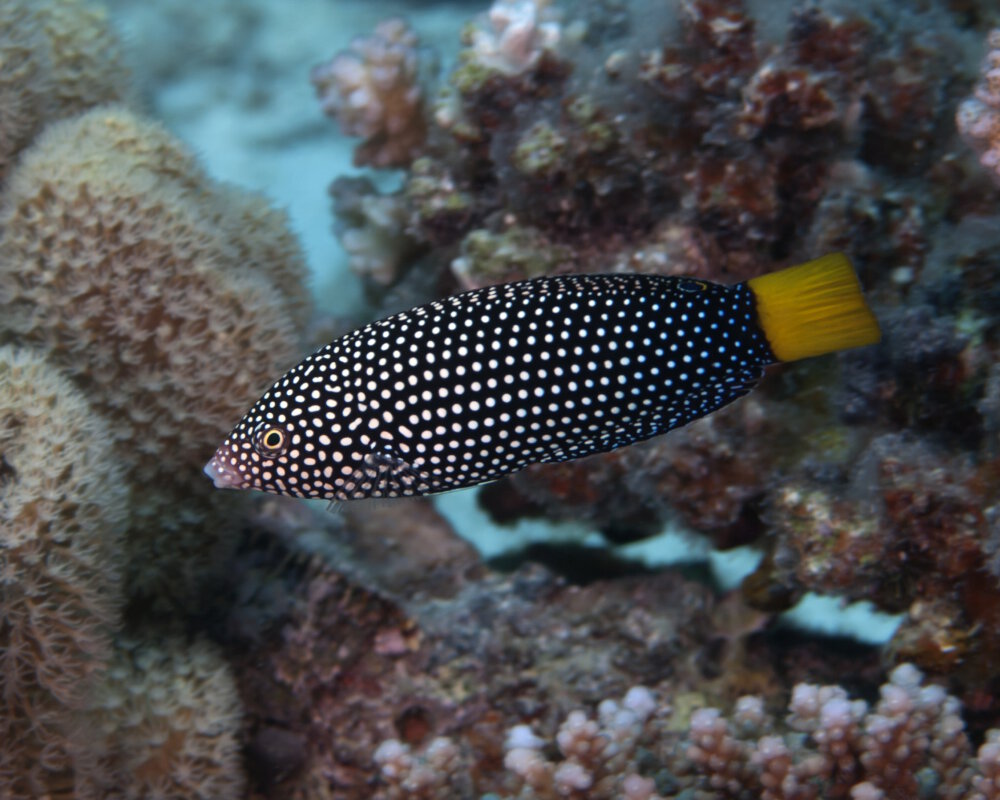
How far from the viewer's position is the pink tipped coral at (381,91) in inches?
306

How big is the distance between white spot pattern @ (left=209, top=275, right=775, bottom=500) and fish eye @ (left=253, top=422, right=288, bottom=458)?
0.01 meters

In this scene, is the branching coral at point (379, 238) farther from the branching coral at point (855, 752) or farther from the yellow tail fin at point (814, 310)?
the branching coral at point (855, 752)

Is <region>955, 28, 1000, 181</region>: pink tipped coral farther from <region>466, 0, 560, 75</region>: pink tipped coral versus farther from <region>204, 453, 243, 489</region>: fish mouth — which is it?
<region>204, 453, 243, 489</region>: fish mouth

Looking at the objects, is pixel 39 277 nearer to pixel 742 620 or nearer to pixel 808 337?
pixel 808 337

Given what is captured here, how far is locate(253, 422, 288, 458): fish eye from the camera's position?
355cm

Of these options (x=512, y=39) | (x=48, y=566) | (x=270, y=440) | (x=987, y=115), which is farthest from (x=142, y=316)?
(x=987, y=115)

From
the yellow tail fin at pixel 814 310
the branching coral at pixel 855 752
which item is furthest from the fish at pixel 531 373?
the branching coral at pixel 855 752

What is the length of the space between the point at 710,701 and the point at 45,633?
404 cm

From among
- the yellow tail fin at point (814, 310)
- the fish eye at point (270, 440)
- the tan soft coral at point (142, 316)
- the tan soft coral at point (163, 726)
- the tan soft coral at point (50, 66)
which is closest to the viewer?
the yellow tail fin at point (814, 310)

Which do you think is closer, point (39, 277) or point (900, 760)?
point (900, 760)

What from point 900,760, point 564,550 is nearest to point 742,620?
point 564,550

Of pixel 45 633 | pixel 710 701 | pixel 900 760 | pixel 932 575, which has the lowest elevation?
pixel 710 701

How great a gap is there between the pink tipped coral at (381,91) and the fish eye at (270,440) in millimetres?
5120

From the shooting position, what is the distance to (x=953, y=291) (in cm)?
463
